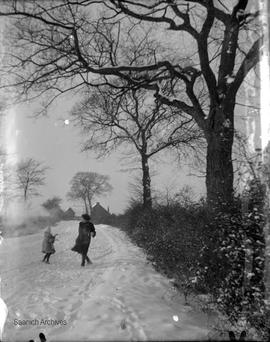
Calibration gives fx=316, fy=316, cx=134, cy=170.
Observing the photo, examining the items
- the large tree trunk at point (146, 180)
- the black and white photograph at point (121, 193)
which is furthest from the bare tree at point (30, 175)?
the large tree trunk at point (146, 180)

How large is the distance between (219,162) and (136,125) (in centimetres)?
167

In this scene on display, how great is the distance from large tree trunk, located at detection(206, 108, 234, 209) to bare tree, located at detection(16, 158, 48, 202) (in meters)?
1.89

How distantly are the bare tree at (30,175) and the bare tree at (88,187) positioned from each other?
12.4 inches

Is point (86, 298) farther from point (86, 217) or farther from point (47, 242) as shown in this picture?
point (86, 217)

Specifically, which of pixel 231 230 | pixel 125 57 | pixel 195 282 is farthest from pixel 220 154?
pixel 125 57

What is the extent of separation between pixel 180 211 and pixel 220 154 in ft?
4.62

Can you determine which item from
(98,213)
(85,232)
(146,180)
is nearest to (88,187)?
(98,213)

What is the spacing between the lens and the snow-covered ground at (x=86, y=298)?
7.48ft

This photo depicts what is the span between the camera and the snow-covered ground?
7.48 ft

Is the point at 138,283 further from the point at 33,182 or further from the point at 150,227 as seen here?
the point at 150,227

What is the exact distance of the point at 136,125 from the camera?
533 centimetres

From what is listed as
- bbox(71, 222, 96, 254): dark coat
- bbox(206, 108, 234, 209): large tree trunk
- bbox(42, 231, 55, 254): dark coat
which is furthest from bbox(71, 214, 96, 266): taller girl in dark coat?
bbox(206, 108, 234, 209): large tree trunk

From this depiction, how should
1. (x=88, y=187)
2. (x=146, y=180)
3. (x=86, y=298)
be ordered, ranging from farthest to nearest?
(x=146, y=180) < (x=88, y=187) < (x=86, y=298)

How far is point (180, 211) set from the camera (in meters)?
5.25
